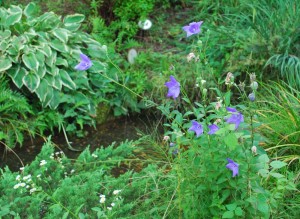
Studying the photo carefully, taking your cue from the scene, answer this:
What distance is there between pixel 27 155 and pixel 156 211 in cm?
207

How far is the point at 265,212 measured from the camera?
2.46m

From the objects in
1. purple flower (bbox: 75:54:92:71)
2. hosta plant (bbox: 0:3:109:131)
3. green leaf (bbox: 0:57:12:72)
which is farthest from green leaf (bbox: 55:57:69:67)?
purple flower (bbox: 75:54:92:71)

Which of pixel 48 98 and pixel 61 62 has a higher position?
pixel 61 62

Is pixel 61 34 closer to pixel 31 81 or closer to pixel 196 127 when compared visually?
pixel 31 81

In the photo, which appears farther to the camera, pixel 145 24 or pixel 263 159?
pixel 145 24

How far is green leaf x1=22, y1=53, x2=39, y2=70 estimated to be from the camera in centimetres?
480

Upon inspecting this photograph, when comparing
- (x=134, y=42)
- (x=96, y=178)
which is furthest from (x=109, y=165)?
(x=134, y=42)

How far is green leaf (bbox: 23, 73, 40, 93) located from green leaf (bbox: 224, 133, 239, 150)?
274cm

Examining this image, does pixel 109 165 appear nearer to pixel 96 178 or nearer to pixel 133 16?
pixel 96 178

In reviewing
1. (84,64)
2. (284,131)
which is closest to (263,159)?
(84,64)

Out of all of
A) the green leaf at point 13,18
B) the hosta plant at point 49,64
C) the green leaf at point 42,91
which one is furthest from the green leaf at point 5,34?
the green leaf at point 42,91

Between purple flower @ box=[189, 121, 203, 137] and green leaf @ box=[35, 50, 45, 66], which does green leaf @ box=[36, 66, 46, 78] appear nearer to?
green leaf @ box=[35, 50, 45, 66]

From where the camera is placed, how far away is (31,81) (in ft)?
15.7

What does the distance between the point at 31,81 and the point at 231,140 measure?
2798mm
